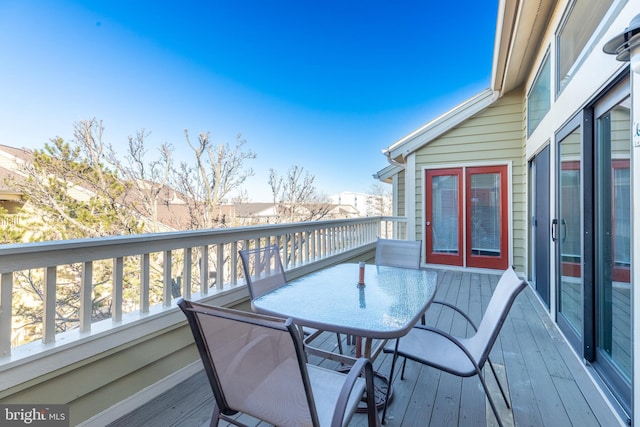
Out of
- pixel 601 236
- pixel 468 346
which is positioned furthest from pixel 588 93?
pixel 468 346

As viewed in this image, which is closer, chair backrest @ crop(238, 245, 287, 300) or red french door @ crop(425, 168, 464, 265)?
chair backrest @ crop(238, 245, 287, 300)

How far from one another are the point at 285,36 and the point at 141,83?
14.5 feet

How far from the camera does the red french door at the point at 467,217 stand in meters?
5.21

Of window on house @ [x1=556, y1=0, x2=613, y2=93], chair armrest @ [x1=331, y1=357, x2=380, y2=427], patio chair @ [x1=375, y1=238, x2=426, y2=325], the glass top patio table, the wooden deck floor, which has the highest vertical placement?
window on house @ [x1=556, y1=0, x2=613, y2=93]

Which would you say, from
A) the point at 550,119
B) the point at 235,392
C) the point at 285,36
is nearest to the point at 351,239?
the point at 550,119

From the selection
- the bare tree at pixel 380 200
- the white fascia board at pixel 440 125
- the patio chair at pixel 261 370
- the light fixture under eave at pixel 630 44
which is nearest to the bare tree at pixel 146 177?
the white fascia board at pixel 440 125

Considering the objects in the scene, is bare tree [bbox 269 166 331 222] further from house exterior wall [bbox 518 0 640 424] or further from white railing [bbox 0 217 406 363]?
house exterior wall [bbox 518 0 640 424]

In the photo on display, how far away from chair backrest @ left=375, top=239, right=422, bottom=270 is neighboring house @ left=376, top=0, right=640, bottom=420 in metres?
1.29

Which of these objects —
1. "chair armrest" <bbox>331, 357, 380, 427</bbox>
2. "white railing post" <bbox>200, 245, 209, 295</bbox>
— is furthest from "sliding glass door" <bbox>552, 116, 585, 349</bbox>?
"white railing post" <bbox>200, 245, 209, 295</bbox>

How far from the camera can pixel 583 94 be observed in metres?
2.13

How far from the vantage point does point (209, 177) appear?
9.13m

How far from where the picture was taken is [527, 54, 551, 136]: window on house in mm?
3345

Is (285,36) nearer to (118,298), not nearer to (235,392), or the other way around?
(118,298)

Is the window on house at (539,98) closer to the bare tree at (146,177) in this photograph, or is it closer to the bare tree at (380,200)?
the bare tree at (146,177)
